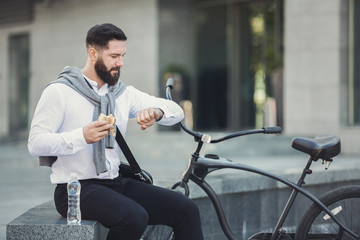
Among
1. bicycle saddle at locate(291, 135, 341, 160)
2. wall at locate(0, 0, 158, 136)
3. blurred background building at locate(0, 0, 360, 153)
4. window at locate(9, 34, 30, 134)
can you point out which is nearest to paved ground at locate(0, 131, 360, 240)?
blurred background building at locate(0, 0, 360, 153)

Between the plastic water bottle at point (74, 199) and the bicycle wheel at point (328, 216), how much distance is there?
134 cm

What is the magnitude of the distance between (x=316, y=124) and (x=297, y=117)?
526 mm

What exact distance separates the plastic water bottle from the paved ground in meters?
2.28

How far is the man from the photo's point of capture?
3.34m

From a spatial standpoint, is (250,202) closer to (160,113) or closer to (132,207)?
(160,113)

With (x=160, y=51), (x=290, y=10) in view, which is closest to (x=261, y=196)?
(x=290, y=10)

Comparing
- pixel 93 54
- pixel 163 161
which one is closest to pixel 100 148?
pixel 93 54

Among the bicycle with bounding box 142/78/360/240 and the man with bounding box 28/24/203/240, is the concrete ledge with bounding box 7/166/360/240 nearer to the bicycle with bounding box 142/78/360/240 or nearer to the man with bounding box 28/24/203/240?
the bicycle with bounding box 142/78/360/240

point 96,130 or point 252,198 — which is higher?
point 96,130

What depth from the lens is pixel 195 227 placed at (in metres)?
3.53

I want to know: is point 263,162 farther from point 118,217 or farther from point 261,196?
point 118,217

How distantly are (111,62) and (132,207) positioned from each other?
844 millimetres

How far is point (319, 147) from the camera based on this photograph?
12.3 ft

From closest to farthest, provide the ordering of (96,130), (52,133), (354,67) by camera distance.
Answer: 1. (96,130)
2. (52,133)
3. (354,67)
